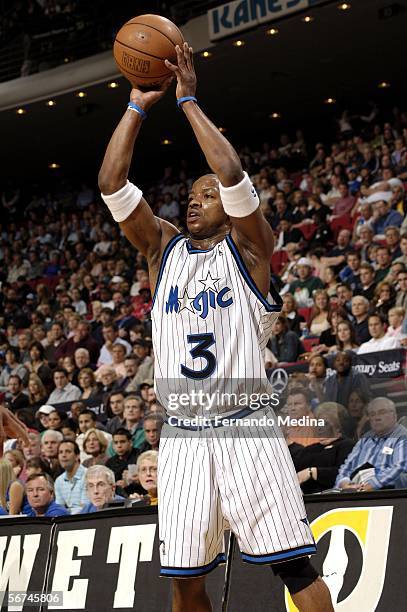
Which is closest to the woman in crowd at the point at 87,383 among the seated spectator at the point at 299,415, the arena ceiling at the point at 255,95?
the seated spectator at the point at 299,415

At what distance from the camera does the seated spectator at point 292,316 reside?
10984 millimetres

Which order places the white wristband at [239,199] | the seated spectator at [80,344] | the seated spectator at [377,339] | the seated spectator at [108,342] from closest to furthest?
the white wristband at [239,199]
the seated spectator at [377,339]
the seated spectator at [108,342]
the seated spectator at [80,344]

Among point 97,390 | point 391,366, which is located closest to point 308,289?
point 97,390

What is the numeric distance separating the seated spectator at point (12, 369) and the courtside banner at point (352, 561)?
352 inches

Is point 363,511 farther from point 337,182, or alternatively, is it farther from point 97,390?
point 337,182

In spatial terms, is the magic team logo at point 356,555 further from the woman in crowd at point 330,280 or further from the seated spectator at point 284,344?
the woman in crowd at point 330,280

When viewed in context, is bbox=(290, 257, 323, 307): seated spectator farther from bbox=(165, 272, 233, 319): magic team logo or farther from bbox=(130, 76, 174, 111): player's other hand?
bbox=(165, 272, 233, 319): magic team logo

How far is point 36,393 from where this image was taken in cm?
1275

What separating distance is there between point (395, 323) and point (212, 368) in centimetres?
606

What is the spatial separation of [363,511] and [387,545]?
0.76 feet

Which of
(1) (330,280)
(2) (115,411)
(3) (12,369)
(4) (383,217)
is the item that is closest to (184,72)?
(2) (115,411)

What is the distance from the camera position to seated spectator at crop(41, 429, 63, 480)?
920cm

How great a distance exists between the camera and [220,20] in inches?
591

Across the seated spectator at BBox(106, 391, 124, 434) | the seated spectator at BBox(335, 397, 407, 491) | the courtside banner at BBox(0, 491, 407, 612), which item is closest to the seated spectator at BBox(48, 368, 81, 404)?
the seated spectator at BBox(106, 391, 124, 434)
